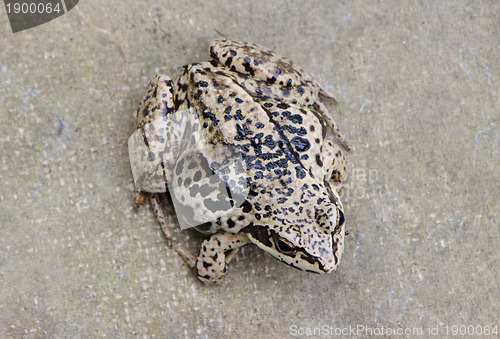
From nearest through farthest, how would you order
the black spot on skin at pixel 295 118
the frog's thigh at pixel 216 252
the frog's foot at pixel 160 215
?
the black spot on skin at pixel 295 118
the frog's thigh at pixel 216 252
the frog's foot at pixel 160 215

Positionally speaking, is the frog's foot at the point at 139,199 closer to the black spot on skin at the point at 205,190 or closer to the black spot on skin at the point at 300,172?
the black spot on skin at the point at 205,190

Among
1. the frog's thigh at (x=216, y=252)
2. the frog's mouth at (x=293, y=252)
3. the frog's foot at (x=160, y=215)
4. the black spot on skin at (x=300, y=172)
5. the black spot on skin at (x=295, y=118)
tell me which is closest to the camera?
the frog's mouth at (x=293, y=252)

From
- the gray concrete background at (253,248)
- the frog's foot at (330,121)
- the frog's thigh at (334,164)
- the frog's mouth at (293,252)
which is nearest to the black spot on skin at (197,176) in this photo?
the frog's mouth at (293,252)

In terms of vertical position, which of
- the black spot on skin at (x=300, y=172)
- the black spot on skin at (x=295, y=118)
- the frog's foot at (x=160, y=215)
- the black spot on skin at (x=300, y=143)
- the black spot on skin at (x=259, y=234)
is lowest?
the frog's foot at (x=160, y=215)

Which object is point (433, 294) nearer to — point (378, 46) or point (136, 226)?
point (378, 46)

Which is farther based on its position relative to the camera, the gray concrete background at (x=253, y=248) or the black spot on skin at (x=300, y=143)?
the gray concrete background at (x=253, y=248)

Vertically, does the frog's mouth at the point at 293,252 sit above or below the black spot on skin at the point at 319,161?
below

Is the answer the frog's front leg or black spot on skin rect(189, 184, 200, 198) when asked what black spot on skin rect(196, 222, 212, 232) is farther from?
black spot on skin rect(189, 184, 200, 198)

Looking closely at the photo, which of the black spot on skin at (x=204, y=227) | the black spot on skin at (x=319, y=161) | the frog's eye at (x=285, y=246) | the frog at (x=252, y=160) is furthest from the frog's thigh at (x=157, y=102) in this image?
the frog's eye at (x=285, y=246)
